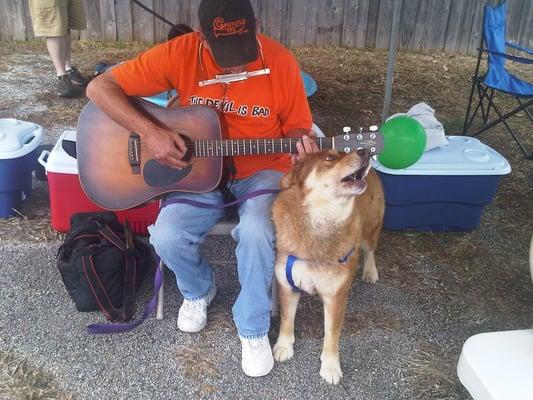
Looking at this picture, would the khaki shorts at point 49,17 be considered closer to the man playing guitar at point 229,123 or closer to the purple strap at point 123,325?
the man playing guitar at point 229,123

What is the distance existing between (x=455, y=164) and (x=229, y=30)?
1.74 m

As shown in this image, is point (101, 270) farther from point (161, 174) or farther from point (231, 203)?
point (231, 203)

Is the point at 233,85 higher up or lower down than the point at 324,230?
higher up

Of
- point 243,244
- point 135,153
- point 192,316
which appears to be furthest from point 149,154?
point 192,316

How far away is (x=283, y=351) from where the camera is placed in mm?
2451

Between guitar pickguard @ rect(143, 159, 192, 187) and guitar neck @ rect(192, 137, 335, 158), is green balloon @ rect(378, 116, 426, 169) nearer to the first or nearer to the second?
guitar neck @ rect(192, 137, 335, 158)

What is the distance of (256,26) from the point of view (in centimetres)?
237

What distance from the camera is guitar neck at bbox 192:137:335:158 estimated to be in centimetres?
245

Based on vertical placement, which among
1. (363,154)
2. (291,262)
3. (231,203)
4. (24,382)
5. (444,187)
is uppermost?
(363,154)

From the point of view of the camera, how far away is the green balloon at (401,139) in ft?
8.22

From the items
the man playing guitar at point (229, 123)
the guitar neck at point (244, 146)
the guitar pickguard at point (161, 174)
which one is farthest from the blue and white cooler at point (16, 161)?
the guitar neck at point (244, 146)

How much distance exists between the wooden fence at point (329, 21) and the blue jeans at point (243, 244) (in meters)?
5.19

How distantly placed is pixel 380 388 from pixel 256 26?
1.72m

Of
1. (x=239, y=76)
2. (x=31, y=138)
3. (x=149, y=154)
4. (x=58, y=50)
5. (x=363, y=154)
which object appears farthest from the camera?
(x=58, y=50)
